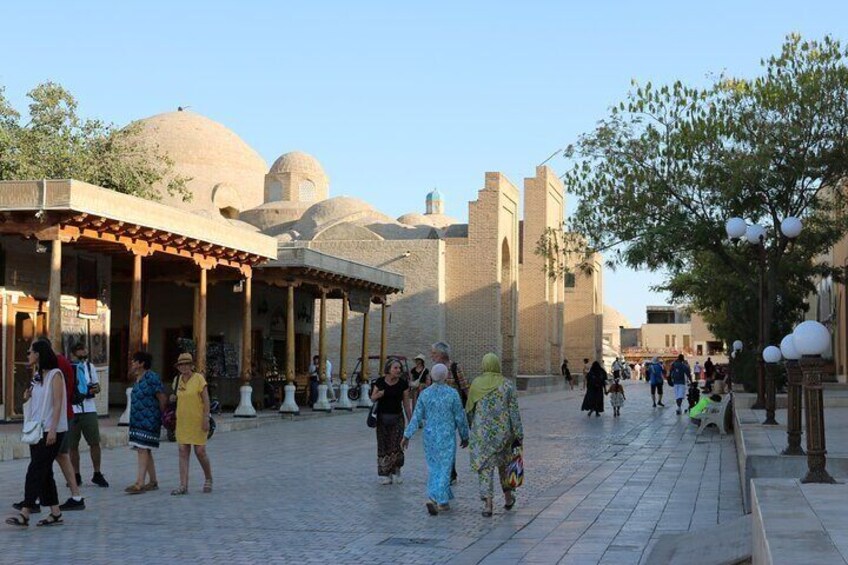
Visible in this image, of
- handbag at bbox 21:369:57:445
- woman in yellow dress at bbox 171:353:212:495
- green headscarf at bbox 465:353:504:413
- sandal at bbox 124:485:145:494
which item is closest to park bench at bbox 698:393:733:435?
green headscarf at bbox 465:353:504:413

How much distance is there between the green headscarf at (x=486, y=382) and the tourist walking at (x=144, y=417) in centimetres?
324

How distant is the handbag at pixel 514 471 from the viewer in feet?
32.4

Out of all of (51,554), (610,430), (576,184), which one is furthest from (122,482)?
(576,184)

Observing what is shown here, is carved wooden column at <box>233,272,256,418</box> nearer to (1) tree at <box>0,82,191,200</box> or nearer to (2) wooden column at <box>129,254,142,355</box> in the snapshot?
(2) wooden column at <box>129,254,142,355</box>

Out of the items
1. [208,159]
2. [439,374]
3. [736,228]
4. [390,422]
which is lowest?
[390,422]

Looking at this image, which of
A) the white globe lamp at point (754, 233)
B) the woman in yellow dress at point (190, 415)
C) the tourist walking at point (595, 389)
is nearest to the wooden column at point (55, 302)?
the woman in yellow dress at point (190, 415)

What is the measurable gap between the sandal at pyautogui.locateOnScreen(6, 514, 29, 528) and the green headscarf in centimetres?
374

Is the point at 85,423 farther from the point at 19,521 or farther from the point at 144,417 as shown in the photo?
the point at 19,521

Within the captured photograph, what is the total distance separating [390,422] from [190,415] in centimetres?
217

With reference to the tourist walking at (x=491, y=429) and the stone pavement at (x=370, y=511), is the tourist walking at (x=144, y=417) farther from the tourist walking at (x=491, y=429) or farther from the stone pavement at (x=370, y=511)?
the tourist walking at (x=491, y=429)

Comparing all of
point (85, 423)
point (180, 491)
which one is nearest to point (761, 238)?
point (180, 491)

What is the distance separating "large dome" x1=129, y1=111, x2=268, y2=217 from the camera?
51.8 metres

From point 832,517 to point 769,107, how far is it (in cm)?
1712

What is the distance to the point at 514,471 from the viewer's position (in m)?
9.94
